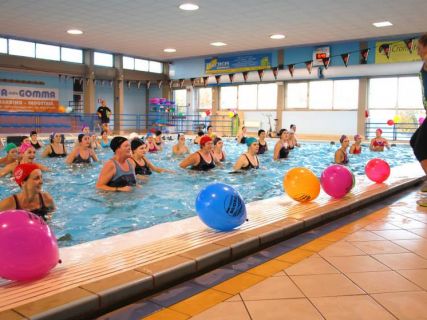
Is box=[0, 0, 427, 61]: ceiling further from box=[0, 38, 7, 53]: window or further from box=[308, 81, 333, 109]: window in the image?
box=[308, 81, 333, 109]: window

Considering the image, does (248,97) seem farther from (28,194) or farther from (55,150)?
(28,194)

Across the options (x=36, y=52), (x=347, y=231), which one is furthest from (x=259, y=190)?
(x=36, y=52)

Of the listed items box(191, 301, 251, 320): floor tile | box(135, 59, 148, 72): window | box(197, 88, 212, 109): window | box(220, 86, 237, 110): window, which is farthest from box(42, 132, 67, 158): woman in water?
box(197, 88, 212, 109): window

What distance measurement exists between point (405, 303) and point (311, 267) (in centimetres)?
70

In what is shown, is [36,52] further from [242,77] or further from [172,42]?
[242,77]

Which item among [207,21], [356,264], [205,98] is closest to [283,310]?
[356,264]

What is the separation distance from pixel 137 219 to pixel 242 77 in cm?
1776

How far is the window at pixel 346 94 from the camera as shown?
20.8 meters

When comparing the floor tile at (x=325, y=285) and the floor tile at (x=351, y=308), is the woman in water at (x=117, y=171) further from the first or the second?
the floor tile at (x=351, y=308)

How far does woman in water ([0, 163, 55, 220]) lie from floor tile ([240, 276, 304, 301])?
2.73 metres

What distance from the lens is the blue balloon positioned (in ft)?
11.8

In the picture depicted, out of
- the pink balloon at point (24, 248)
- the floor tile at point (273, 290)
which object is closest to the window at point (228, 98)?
the floor tile at point (273, 290)

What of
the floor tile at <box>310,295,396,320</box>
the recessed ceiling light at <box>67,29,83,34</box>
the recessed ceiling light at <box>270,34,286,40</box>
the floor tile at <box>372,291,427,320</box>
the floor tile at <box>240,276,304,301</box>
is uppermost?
the recessed ceiling light at <box>270,34,286,40</box>

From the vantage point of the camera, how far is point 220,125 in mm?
24969
